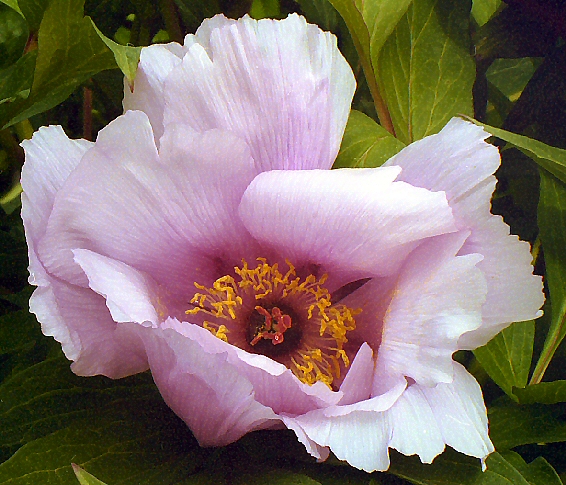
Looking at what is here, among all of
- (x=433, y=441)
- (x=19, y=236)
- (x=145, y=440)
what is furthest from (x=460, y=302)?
(x=19, y=236)

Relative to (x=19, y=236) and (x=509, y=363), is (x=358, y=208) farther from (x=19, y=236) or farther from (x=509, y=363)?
(x=19, y=236)

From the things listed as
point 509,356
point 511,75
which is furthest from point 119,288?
point 511,75

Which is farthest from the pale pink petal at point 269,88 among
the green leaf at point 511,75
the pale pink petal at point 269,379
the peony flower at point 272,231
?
the green leaf at point 511,75

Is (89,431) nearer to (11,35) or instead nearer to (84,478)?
(84,478)

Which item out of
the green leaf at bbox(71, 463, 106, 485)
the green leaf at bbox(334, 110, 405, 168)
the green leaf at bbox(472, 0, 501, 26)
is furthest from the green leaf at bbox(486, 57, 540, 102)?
the green leaf at bbox(71, 463, 106, 485)

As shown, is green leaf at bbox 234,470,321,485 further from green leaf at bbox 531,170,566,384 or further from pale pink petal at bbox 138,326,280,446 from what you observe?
green leaf at bbox 531,170,566,384
